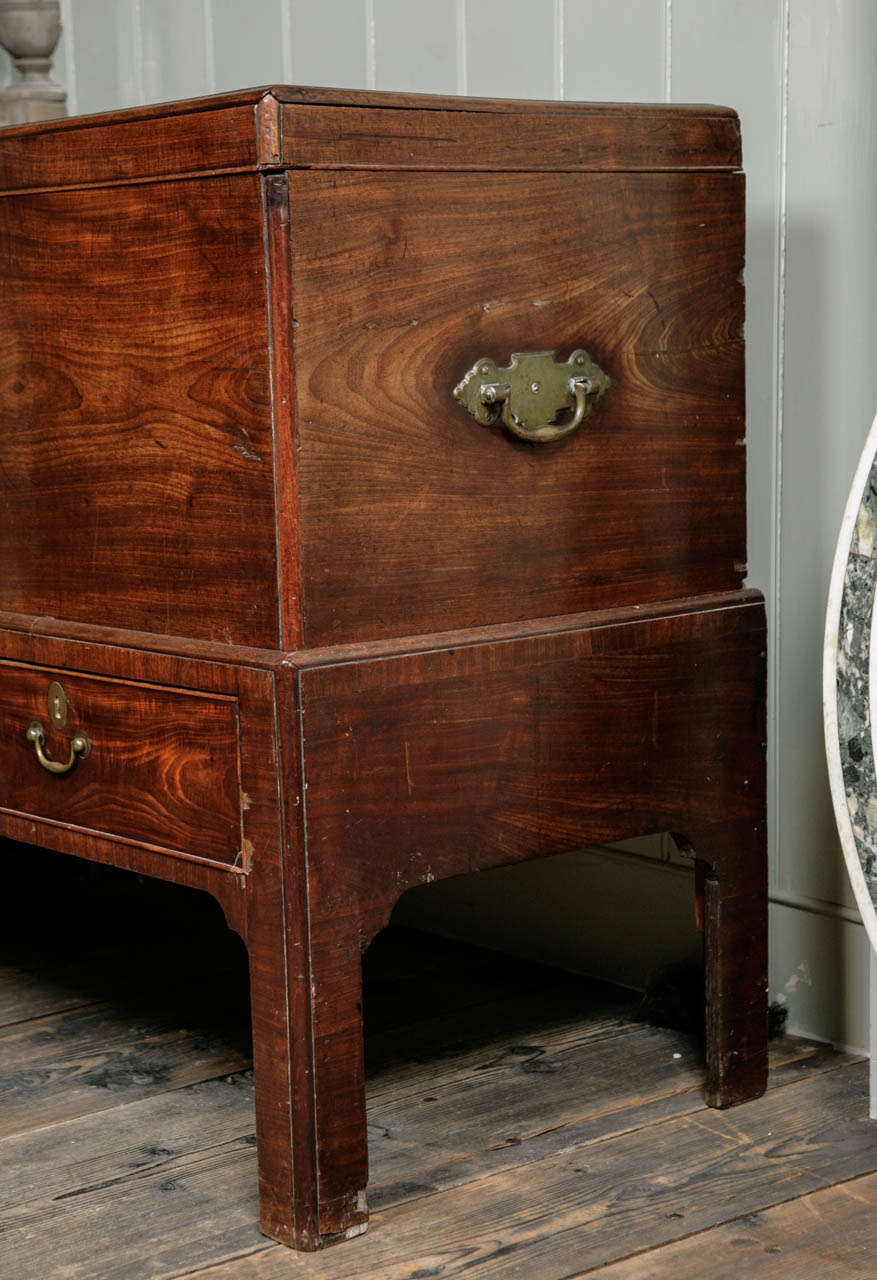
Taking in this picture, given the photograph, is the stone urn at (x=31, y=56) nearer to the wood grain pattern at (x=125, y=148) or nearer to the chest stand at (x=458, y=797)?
the wood grain pattern at (x=125, y=148)

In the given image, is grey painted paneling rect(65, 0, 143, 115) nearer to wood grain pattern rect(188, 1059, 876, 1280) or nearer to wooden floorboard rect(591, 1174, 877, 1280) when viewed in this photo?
wood grain pattern rect(188, 1059, 876, 1280)

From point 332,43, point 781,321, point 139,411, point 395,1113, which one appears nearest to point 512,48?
point 332,43

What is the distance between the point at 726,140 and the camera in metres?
1.51

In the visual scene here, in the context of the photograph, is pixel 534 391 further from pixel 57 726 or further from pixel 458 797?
pixel 57 726

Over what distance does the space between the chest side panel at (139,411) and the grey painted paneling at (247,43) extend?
0.81 metres

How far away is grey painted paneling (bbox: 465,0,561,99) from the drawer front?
86 centimetres

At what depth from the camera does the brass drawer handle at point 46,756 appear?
4.84 feet

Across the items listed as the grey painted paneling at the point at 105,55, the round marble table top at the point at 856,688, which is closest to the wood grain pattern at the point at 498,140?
the round marble table top at the point at 856,688

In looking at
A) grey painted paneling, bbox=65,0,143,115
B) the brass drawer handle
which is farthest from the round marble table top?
grey painted paneling, bbox=65,0,143,115

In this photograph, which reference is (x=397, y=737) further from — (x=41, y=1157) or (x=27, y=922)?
(x=27, y=922)

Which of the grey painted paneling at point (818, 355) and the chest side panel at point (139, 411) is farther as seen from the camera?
the grey painted paneling at point (818, 355)

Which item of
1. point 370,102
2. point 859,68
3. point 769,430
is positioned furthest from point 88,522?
point 859,68

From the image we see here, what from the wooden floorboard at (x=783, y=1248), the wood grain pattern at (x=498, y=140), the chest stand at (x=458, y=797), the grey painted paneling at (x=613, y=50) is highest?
the grey painted paneling at (x=613, y=50)

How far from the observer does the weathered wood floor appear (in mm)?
1334
